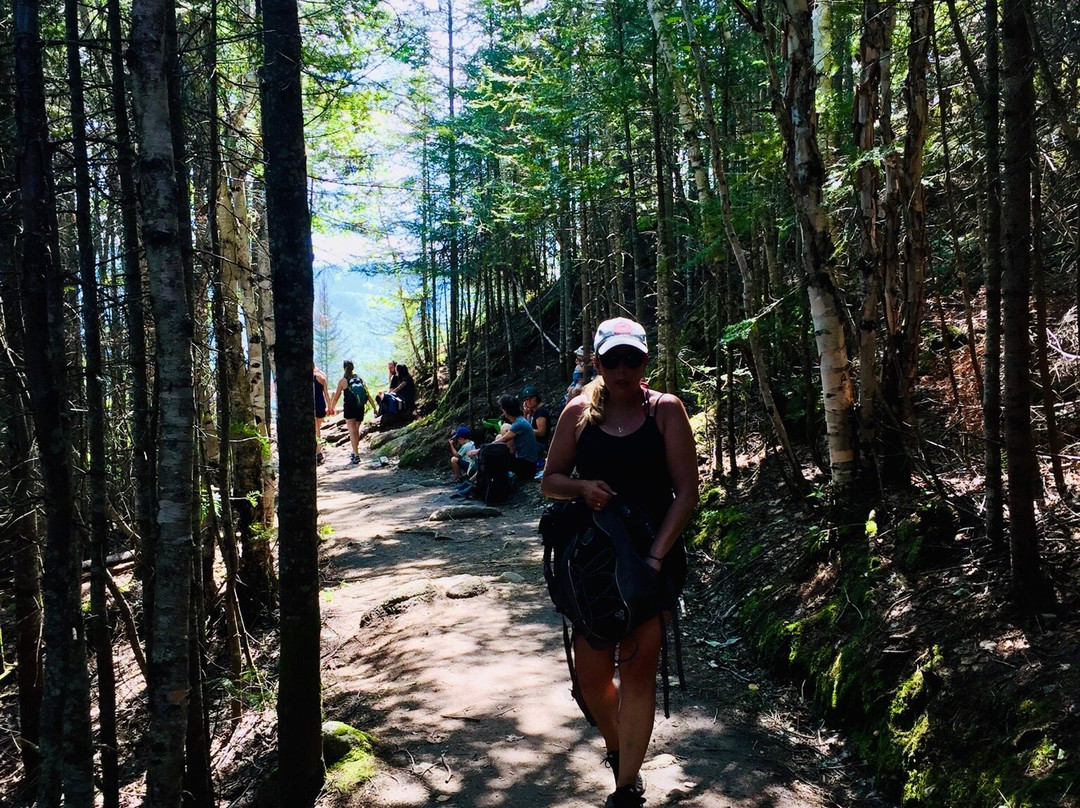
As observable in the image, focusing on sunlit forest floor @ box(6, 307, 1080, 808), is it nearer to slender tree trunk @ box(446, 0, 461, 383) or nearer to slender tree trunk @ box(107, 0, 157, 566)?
slender tree trunk @ box(107, 0, 157, 566)

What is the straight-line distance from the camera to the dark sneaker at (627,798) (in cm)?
292

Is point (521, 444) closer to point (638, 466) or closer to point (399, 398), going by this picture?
point (638, 466)

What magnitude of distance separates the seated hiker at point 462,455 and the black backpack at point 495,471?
1.10 m

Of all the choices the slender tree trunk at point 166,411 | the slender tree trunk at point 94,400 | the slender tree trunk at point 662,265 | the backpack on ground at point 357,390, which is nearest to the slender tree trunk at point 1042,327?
the slender tree trunk at point 166,411

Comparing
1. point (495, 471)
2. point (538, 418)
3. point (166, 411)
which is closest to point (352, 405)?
point (538, 418)

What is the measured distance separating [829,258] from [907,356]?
88cm

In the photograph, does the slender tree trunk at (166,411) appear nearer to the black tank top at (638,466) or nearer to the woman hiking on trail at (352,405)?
the black tank top at (638,466)

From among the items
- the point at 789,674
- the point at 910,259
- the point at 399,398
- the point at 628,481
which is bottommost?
the point at 789,674

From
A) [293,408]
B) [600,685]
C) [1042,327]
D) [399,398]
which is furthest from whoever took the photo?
[399,398]

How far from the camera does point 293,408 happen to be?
11.9 feet

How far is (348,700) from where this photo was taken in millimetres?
5016

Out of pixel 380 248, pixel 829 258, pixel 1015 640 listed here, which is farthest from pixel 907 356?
→ pixel 380 248

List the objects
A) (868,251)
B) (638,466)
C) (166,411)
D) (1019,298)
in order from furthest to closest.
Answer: (868,251) → (1019,298) → (166,411) → (638,466)

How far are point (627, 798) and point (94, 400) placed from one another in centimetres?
328
